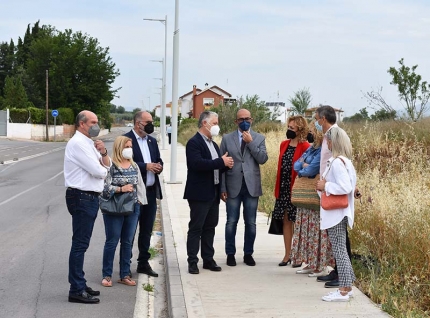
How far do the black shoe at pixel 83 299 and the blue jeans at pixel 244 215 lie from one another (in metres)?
2.09

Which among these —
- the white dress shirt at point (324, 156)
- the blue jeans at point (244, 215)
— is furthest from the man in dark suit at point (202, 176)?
the white dress shirt at point (324, 156)

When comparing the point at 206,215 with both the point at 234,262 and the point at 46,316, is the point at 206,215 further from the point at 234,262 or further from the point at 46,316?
the point at 46,316

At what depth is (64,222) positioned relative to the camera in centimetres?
1273

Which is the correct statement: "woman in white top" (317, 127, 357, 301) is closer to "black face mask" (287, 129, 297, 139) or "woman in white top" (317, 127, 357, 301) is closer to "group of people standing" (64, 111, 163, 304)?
"black face mask" (287, 129, 297, 139)

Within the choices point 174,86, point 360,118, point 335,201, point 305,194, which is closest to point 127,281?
point 305,194

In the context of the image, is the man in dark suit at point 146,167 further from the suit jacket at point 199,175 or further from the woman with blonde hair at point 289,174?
the woman with blonde hair at point 289,174

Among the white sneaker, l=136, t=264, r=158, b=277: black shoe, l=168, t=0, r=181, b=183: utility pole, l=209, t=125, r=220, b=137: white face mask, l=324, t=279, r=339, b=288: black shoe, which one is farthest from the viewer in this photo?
l=168, t=0, r=181, b=183: utility pole

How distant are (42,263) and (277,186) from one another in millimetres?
3265

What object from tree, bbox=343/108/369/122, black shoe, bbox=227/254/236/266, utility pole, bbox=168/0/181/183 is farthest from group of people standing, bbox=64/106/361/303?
tree, bbox=343/108/369/122

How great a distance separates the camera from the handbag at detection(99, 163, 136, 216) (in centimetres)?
762

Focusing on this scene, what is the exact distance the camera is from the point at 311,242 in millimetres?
7859

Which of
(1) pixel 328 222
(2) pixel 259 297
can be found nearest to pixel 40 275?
(2) pixel 259 297

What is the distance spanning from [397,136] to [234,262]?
10144 millimetres

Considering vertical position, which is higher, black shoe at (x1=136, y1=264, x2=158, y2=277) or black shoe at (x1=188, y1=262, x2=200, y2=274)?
black shoe at (x1=188, y1=262, x2=200, y2=274)
